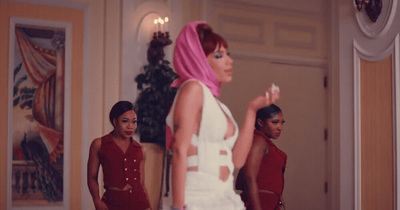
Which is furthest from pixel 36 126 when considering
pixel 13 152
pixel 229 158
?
pixel 229 158

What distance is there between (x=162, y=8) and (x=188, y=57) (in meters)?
3.95

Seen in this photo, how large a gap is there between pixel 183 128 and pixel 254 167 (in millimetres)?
1174

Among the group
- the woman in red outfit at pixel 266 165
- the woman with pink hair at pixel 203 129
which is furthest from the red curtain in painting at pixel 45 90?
the woman with pink hair at pixel 203 129

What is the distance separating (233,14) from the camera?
5.87 m

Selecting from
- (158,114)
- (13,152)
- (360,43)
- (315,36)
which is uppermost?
(315,36)

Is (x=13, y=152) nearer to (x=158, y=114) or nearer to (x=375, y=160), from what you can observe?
(x=158, y=114)

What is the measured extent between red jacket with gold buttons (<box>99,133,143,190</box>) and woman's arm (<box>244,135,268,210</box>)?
864 mm

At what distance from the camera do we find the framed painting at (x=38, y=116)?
15.9ft

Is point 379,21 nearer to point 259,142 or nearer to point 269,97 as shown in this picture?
point 259,142

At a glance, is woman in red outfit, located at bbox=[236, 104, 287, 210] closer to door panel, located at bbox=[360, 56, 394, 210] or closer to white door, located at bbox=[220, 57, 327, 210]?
door panel, located at bbox=[360, 56, 394, 210]

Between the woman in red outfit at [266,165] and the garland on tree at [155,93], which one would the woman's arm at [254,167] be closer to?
the woman in red outfit at [266,165]

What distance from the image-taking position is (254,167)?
2.67 m

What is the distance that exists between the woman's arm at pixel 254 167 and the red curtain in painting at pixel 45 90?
2718 mm

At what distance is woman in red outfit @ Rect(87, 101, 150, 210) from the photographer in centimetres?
320
